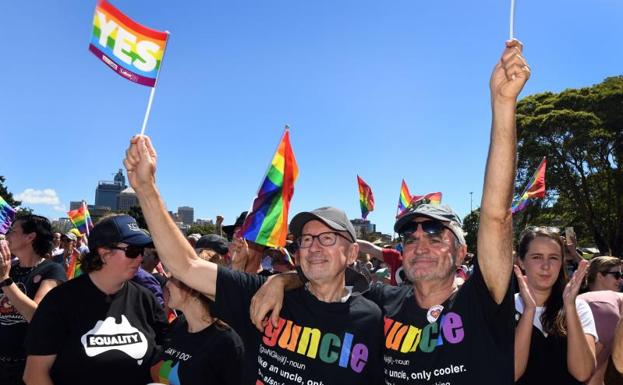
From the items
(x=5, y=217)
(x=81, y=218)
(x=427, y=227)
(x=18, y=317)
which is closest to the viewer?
(x=427, y=227)

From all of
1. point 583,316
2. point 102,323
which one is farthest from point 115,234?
point 583,316

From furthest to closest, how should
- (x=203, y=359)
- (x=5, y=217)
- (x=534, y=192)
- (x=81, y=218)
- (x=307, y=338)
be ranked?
(x=81, y=218), (x=534, y=192), (x=5, y=217), (x=203, y=359), (x=307, y=338)

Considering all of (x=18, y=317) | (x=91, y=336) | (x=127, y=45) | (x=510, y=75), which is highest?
(x=127, y=45)

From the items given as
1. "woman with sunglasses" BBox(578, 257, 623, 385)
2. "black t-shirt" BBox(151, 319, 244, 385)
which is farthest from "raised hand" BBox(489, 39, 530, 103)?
"black t-shirt" BBox(151, 319, 244, 385)

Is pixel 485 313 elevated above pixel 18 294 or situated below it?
above

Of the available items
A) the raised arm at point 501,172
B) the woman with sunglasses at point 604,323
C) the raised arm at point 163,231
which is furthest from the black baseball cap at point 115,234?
the woman with sunglasses at point 604,323

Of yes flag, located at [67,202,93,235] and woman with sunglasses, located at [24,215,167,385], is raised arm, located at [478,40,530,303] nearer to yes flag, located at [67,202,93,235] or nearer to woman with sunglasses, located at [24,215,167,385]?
woman with sunglasses, located at [24,215,167,385]

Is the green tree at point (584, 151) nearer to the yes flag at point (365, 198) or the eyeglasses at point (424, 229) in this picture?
the yes flag at point (365, 198)

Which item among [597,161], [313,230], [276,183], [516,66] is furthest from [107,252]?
[597,161]

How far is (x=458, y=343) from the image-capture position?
232cm

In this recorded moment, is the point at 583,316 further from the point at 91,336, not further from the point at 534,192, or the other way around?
the point at 534,192

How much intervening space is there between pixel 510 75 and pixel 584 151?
3055cm

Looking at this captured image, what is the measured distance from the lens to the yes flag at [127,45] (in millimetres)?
3316

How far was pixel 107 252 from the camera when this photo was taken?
3.39 meters
